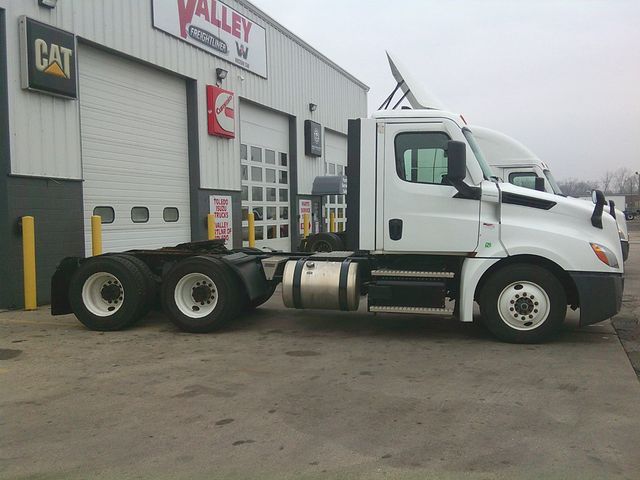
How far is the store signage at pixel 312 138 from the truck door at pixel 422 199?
13.1 metres

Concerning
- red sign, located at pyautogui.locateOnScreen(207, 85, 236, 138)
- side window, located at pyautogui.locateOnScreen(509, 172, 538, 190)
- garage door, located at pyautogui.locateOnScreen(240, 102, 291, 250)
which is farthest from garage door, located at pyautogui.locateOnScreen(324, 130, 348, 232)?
side window, located at pyautogui.locateOnScreen(509, 172, 538, 190)

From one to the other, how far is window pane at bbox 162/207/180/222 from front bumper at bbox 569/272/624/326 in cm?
956

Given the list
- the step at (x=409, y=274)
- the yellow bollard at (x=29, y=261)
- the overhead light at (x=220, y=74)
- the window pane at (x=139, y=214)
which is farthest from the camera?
the overhead light at (x=220, y=74)

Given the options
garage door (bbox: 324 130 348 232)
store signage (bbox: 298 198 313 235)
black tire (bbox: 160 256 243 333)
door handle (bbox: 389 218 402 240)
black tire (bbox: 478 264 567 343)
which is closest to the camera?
black tire (bbox: 478 264 567 343)

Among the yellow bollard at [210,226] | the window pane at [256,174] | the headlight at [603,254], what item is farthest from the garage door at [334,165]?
the headlight at [603,254]

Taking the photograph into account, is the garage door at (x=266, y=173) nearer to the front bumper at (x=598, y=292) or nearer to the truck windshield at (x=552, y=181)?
the truck windshield at (x=552, y=181)

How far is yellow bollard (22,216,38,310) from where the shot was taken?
9.09m

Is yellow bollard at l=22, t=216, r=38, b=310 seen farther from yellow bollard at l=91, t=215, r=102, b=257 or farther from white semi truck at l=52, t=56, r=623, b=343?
white semi truck at l=52, t=56, r=623, b=343

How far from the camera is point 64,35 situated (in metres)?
9.87

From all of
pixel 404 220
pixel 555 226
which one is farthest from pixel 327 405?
pixel 555 226

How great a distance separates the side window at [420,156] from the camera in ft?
22.7

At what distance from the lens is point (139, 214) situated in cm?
1247

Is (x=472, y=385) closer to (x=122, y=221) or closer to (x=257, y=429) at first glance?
(x=257, y=429)

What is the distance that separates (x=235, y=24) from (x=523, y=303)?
12105 millimetres
